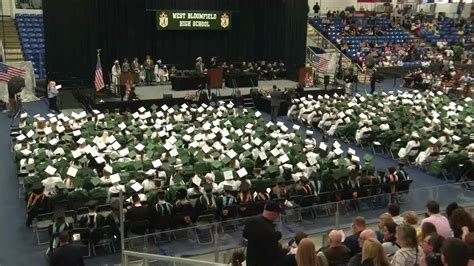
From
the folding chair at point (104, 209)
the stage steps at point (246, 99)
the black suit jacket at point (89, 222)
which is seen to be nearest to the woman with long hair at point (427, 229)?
the black suit jacket at point (89, 222)

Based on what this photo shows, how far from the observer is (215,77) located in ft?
101

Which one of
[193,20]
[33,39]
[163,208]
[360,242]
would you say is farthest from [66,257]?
[33,39]

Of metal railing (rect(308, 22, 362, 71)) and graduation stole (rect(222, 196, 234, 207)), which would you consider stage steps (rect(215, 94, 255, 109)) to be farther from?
graduation stole (rect(222, 196, 234, 207))

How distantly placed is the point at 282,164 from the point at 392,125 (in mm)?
7540

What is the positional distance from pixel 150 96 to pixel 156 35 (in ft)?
24.5

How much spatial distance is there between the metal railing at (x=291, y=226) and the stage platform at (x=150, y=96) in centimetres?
1456

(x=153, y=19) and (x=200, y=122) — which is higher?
(x=153, y=19)

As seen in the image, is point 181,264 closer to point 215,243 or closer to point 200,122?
point 215,243

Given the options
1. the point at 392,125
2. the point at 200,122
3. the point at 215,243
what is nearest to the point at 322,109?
the point at 392,125


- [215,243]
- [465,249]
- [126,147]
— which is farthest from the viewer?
[126,147]

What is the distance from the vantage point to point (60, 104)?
2661 centimetres

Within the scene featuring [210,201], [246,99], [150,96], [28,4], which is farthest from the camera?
[28,4]

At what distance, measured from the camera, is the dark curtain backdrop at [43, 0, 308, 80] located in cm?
3031

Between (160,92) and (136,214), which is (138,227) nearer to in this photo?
(136,214)
